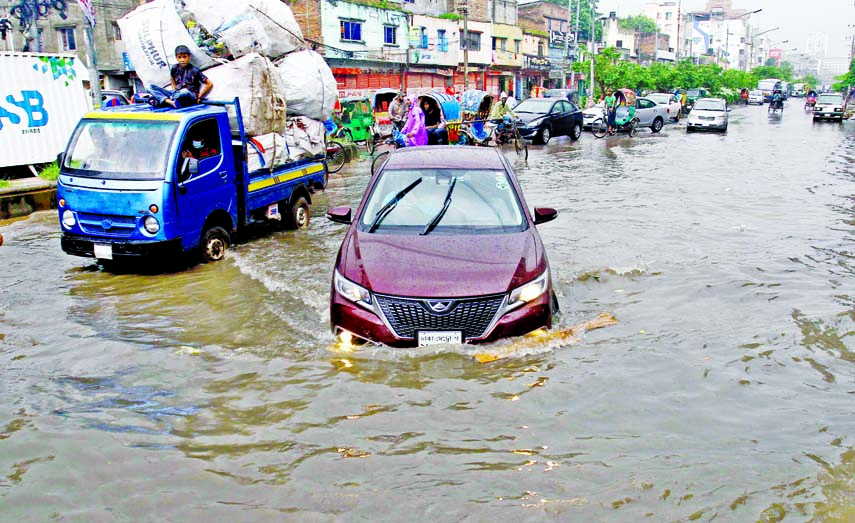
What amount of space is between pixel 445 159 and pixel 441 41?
4618 centimetres

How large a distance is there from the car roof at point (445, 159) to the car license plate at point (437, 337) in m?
2.11

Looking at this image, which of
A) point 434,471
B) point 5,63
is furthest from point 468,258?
point 5,63

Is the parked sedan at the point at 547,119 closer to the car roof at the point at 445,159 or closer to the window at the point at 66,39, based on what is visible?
the car roof at the point at 445,159

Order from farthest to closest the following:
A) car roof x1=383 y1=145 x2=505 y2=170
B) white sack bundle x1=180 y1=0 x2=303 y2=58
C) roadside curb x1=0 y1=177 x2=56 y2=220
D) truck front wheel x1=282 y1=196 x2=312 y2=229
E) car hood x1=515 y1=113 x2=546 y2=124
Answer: car hood x1=515 y1=113 x2=546 y2=124
roadside curb x1=0 y1=177 x2=56 y2=220
truck front wheel x1=282 y1=196 x2=312 y2=229
white sack bundle x1=180 y1=0 x2=303 y2=58
car roof x1=383 y1=145 x2=505 y2=170

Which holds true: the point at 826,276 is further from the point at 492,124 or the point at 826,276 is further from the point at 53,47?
the point at 53,47

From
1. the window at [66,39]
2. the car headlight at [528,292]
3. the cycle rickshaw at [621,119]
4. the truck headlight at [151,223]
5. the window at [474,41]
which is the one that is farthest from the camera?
the window at [474,41]

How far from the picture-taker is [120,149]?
8.48m

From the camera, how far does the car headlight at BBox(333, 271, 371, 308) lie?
551cm

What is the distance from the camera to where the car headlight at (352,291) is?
5512 mm

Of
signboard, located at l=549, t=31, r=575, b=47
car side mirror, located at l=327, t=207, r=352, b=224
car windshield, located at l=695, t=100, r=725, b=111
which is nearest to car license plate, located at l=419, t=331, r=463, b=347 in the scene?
car side mirror, located at l=327, t=207, r=352, b=224

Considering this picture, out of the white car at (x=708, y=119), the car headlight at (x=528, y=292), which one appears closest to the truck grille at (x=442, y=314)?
the car headlight at (x=528, y=292)

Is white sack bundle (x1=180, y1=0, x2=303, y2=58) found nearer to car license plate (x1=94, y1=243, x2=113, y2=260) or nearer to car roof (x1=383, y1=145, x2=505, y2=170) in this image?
car license plate (x1=94, y1=243, x2=113, y2=260)

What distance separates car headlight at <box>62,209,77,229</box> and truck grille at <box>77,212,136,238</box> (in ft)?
0.26

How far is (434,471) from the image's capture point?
4207 mm
